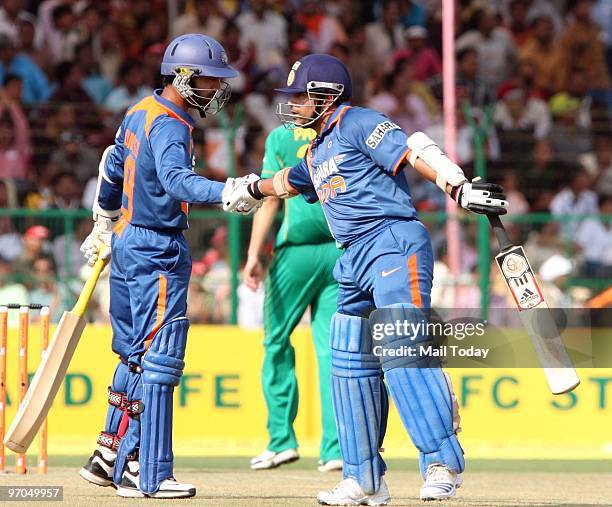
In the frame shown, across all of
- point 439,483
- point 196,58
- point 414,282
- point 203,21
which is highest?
point 203,21

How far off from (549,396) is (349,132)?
5069mm

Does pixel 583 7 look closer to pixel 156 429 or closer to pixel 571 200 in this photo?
pixel 571 200

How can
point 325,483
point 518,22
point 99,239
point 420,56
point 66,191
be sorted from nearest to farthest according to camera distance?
point 99,239 < point 325,483 < point 66,191 < point 420,56 < point 518,22

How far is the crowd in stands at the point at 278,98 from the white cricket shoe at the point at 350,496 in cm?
539

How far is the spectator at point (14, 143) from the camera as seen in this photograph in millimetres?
13930

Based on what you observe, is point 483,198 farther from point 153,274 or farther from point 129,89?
point 129,89

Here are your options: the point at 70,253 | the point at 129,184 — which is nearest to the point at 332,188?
the point at 129,184

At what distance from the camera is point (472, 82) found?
1622 cm

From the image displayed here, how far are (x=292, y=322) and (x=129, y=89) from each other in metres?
6.48

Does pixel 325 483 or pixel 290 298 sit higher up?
pixel 290 298

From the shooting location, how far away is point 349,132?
23.7ft

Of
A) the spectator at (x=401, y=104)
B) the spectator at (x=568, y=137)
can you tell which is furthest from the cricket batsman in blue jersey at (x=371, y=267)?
the spectator at (x=401, y=104)

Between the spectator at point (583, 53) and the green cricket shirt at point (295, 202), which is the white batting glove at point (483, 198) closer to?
the green cricket shirt at point (295, 202)

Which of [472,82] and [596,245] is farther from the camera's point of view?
[472,82]
